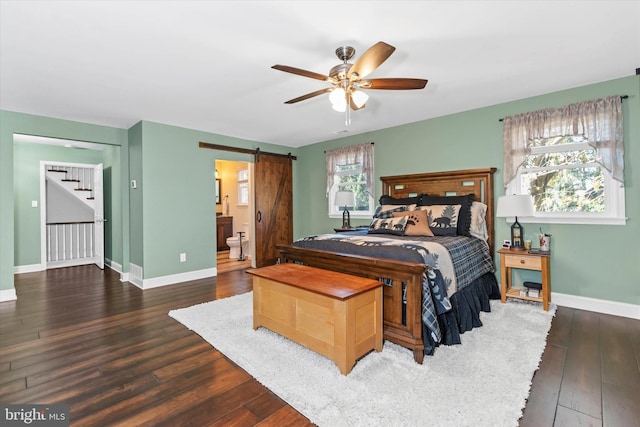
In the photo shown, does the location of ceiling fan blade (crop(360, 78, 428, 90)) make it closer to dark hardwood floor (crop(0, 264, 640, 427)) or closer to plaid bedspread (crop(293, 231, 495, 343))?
plaid bedspread (crop(293, 231, 495, 343))

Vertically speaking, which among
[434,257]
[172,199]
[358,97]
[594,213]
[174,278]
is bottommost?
[174,278]

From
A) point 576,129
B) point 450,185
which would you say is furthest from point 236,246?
point 576,129

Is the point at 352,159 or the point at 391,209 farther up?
the point at 352,159

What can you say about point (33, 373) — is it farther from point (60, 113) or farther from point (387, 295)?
point (60, 113)

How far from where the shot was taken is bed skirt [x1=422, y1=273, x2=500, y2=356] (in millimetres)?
2449

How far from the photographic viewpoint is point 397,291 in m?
2.38

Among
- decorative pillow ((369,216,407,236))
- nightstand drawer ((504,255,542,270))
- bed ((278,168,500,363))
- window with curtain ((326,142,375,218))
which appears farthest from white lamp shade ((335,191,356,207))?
nightstand drawer ((504,255,542,270))

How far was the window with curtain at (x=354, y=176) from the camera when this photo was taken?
5.13 meters

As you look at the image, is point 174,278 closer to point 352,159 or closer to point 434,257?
point 352,159

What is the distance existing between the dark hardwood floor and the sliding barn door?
256cm

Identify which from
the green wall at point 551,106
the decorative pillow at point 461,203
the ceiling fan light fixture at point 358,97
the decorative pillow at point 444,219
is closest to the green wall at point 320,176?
the green wall at point 551,106

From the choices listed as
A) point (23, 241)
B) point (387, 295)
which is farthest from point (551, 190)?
point (23, 241)

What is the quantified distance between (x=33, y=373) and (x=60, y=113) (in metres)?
3.41

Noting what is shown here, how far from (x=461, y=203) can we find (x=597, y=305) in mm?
1709
